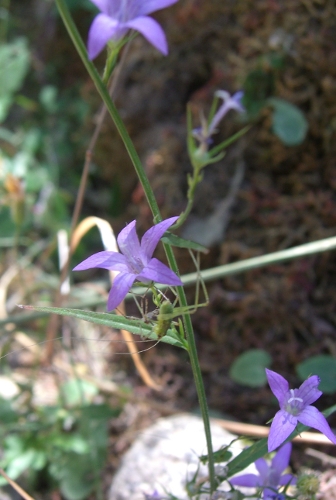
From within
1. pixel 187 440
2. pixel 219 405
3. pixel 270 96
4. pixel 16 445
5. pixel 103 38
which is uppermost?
pixel 103 38

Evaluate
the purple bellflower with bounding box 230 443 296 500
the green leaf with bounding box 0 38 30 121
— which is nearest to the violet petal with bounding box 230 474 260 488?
the purple bellflower with bounding box 230 443 296 500

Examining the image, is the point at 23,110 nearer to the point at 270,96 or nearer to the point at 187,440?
the point at 270,96

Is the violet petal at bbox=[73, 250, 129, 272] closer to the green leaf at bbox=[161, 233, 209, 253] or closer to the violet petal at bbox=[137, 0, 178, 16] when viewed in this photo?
the green leaf at bbox=[161, 233, 209, 253]

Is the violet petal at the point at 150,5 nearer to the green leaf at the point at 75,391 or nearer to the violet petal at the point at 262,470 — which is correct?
the violet petal at the point at 262,470

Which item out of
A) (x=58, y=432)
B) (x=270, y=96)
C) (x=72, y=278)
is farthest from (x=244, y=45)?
(x=58, y=432)

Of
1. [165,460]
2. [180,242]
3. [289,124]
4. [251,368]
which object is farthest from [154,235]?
[289,124]

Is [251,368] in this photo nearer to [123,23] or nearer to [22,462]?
[22,462]
